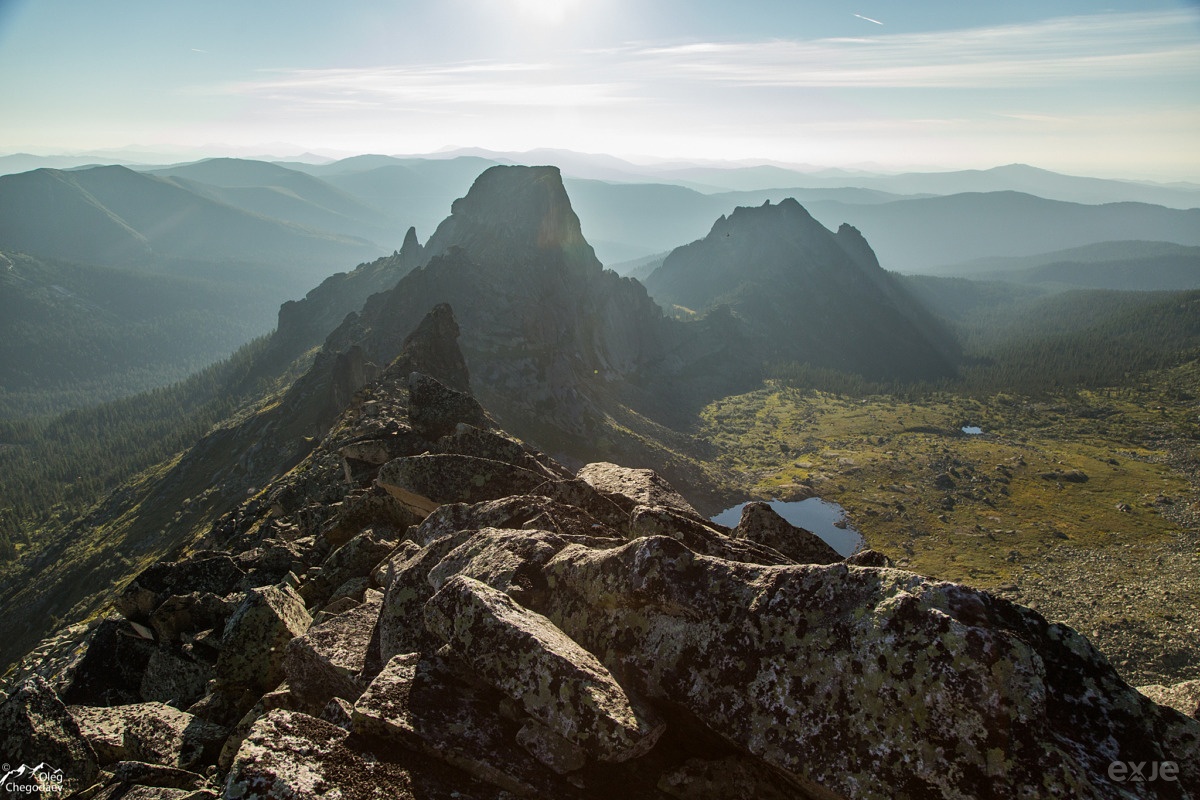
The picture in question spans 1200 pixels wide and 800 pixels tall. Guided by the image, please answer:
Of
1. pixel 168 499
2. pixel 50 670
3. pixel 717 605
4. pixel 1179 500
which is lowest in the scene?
pixel 1179 500

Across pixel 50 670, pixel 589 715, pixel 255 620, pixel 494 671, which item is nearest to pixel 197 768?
pixel 255 620

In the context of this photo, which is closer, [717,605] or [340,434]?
[717,605]

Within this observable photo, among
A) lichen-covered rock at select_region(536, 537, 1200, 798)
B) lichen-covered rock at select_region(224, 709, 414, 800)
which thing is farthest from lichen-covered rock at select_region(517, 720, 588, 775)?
lichen-covered rock at select_region(224, 709, 414, 800)

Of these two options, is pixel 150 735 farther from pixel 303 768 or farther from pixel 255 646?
pixel 303 768

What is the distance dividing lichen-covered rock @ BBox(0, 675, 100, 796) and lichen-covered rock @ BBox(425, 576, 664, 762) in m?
8.49

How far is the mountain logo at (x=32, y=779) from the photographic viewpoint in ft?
39.7

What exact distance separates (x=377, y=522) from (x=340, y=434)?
29.6m

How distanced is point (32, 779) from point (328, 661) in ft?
19.2

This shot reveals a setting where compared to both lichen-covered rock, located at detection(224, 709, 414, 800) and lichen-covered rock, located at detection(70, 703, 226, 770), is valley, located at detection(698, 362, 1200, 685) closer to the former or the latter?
lichen-covered rock, located at detection(70, 703, 226, 770)

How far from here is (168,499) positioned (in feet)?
383

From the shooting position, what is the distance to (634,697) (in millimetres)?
11055

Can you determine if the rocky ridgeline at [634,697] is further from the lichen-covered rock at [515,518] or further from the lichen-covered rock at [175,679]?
the lichen-covered rock at [515,518]

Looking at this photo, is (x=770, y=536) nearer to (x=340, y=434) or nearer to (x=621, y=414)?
(x=340, y=434)
